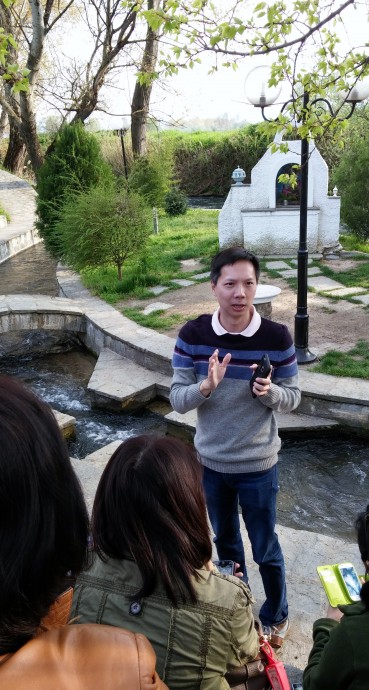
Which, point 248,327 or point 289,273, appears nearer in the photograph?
point 248,327

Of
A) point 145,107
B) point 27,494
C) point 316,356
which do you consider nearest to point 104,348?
point 316,356

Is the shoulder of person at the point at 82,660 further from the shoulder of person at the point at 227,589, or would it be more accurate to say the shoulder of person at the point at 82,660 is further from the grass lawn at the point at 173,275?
the grass lawn at the point at 173,275

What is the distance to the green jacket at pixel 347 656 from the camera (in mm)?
1281

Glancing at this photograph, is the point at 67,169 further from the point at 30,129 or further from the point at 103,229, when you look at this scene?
the point at 103,229

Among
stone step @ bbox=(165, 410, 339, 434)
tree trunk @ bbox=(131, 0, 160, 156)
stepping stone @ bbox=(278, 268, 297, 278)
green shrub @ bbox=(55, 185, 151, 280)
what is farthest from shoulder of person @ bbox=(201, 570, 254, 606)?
tree trunk @ bbox=(131, 0, 160, 156)

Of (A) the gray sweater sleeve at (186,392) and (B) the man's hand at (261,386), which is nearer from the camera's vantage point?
(B) the man's hand at (261,386)

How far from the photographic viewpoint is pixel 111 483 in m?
1.50

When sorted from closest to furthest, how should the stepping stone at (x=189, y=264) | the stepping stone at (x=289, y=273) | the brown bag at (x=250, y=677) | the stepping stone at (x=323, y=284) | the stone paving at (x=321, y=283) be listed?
the brown bag at (x=250, y=677), the stone paving at (x=321, y=283), the stepping stone at (x=323, y=284), the stepping stone at (x=289, y=273), the stepping stone at (x=189, y=264)

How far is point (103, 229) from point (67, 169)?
252 cm

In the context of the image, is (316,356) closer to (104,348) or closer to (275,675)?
(104,348)

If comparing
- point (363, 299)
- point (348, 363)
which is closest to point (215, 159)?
point (363, 299)

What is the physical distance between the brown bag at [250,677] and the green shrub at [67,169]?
9.16 meters

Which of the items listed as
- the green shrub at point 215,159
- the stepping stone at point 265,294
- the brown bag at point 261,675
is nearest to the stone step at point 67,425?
the stepping stone at point 265,294

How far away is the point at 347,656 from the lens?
1.31 meters
